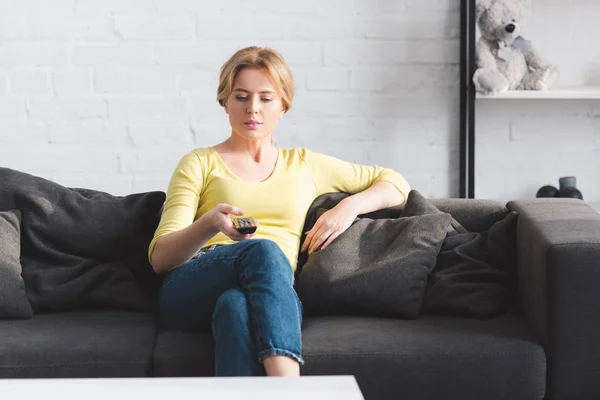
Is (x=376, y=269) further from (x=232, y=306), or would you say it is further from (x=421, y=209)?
(x=232, y=306)

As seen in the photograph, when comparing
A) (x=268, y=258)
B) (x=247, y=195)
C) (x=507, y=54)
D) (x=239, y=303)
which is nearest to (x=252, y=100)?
(x=247, y=195)

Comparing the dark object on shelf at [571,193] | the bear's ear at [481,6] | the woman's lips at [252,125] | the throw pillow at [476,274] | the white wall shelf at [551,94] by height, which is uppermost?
the bear's ear at [481,6]

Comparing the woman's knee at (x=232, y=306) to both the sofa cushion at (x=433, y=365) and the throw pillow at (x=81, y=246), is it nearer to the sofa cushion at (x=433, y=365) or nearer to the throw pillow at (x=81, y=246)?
the sofa cushion at (x=433, y=365)

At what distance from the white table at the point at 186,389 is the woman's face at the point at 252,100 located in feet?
3.90

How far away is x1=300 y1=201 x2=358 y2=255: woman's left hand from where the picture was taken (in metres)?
2.62

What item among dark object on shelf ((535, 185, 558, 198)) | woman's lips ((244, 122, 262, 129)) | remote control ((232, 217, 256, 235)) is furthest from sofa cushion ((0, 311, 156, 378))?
dark object on shelf ((535, 185, 558, 198))

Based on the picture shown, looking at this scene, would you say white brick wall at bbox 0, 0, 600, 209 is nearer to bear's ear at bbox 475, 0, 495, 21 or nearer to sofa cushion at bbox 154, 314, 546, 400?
bear's ear at bbox 475, 0, 495, 21

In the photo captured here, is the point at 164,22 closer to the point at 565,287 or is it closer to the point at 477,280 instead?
the point at 477,280

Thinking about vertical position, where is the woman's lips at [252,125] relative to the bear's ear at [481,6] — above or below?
below

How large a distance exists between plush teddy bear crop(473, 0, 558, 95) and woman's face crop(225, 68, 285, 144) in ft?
3.95

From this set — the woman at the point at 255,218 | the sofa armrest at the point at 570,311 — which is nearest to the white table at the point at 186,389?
the woman at the point at 255,218

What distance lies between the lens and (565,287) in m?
2.30

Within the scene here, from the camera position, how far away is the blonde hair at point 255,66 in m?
2.62

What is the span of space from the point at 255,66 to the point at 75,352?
2.89 feet
